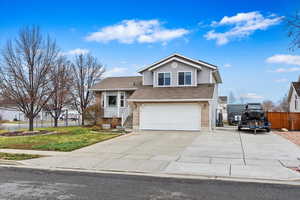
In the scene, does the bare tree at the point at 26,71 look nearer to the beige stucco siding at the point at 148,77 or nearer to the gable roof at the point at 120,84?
the gable roof at the point at 120,84

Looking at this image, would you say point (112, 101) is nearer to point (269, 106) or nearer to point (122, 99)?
point (122, 99)

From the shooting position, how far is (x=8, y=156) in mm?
9781

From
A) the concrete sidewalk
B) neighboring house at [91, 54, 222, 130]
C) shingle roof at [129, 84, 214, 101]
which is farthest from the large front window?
the concrete sidewalk

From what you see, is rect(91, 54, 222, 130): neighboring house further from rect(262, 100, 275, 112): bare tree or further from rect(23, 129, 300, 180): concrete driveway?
rect(262, 100, 275, 112): bare tree

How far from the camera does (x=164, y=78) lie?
2188 cm

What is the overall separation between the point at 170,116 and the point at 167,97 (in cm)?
169

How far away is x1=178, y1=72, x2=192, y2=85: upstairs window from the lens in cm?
2120

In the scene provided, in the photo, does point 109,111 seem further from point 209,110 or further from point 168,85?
point 209,110

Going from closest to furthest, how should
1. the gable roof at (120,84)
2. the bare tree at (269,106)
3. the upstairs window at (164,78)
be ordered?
the upstairs window at (164,78) → the gable roof at (120,84) → the bare tree at (269,106)

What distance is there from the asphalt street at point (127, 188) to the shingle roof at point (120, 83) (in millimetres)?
16719

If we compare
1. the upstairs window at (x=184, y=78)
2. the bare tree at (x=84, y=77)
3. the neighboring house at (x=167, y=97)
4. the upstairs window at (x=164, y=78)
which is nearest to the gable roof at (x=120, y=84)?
the neighboring house at (x=167, y=97)

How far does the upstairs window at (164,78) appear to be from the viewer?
21.8 m

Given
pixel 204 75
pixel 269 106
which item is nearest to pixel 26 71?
pixel 204 75

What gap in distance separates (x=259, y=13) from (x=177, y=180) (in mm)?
14438
